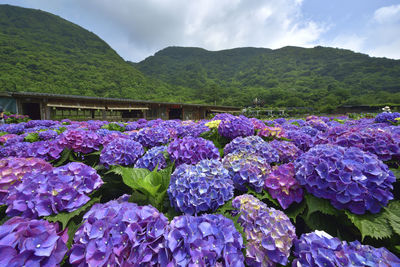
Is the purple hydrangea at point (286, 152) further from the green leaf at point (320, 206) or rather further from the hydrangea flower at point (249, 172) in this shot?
the green leaf at point (320, 206)

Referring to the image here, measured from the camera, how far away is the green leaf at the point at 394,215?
1.40 metres

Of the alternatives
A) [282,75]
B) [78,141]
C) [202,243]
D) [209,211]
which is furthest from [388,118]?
[282,75]

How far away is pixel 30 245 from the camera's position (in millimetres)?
1069

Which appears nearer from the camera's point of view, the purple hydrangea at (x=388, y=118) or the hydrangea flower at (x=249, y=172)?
the hydrangea flower at (x=249, y=172)

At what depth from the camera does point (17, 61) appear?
164 ft

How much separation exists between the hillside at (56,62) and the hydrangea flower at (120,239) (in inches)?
2040

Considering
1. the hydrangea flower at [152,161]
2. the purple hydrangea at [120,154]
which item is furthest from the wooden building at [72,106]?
the hydrangea flower at [152,161]

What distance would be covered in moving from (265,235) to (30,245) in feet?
5.44

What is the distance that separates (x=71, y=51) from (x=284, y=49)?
495ft

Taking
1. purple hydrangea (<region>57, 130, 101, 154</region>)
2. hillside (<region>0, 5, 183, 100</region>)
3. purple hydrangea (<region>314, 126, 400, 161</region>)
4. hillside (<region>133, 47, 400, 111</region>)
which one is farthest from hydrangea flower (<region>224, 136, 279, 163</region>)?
hillside (<region>133, 47, 400, 111</region>)

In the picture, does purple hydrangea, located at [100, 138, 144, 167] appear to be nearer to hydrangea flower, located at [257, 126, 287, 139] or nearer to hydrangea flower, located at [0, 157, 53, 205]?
hydrangea flower, located at [0, 157, 53, 205]

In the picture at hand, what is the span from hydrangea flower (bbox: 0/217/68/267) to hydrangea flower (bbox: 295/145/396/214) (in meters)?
2.10

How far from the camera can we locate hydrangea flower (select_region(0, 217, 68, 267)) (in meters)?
1.04

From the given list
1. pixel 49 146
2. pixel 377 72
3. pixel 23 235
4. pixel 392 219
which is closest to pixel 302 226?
pixel 392 219
